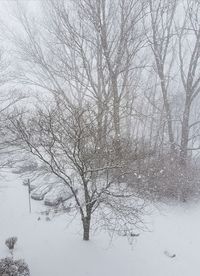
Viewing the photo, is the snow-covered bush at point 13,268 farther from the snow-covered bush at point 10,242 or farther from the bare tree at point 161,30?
the bare tree at point 161,30

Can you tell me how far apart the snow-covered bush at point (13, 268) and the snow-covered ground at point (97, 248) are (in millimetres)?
796

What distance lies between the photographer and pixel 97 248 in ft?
41.0

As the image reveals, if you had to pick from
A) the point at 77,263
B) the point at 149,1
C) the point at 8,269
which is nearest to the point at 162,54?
the point at 149,1

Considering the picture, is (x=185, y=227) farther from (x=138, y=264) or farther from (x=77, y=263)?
(x=77, y=263)

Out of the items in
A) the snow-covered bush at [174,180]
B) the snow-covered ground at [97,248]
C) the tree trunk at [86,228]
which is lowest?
the snow-covered ground at [97,248]

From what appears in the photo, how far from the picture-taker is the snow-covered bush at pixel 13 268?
33.5 feet

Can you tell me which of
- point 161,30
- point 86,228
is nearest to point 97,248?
point 86,228

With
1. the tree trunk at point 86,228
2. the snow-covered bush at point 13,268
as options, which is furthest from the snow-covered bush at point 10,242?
the tree trunk at point 86,228

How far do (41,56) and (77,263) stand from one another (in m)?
12.4

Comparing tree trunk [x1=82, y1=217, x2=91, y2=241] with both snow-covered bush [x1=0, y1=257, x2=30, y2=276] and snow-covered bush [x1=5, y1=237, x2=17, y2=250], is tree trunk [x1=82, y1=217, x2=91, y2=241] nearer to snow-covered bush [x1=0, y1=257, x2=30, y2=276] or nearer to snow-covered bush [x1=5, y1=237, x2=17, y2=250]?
snow-covered bush [x1=0, y1=257, x2=30, y2=276]

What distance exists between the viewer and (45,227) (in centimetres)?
1383

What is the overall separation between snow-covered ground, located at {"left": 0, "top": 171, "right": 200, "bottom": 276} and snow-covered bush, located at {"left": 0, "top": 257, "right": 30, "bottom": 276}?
2.61ft

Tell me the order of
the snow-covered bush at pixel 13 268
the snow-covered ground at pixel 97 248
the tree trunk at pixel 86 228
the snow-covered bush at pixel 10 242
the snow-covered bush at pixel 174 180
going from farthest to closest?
the snow-covered bush at pixel 174 180
the snow-covered bush at pixel 10 242
the tree trunk at pixel 86 228
the snow-covered ground at pixel 97 248
the snow-covered bush at pixel 13 268

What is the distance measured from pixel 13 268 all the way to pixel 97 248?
3328 millimetres
